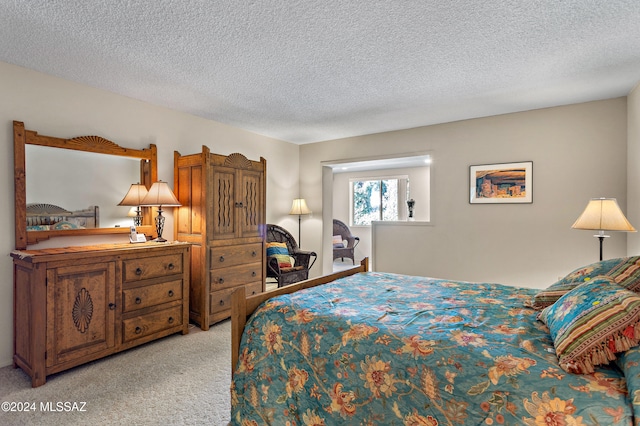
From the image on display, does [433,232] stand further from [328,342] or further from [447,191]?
[328,342]

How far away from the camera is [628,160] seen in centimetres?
329

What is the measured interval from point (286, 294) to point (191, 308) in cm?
199

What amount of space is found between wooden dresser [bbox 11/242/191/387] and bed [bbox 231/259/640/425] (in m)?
1.51

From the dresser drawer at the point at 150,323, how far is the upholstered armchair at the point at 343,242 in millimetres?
4697

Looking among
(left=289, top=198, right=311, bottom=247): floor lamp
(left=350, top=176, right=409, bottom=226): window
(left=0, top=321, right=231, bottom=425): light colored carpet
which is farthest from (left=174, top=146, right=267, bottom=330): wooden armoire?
(left=350, top=176, right=409, bottom=226): window

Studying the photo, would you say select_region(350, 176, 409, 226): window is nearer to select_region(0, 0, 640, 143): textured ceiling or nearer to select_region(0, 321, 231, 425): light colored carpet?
select_region(0, 0, 640, 143): textured ceiling

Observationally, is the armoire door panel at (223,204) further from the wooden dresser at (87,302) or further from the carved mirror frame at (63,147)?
the carved mirror frame at (63,147)

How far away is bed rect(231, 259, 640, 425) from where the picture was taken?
1.12m

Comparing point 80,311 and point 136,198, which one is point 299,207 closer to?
point 136,198

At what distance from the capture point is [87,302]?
2.58m

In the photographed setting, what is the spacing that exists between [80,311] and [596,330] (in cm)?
323

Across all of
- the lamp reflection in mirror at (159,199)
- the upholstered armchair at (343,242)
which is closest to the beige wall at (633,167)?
the lamp reflection in mirror at (159,199)

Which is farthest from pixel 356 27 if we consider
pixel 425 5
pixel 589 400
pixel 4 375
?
pixel 4 375

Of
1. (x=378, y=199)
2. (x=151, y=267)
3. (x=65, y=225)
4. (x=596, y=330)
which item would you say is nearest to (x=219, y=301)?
(x=151, y=267)
